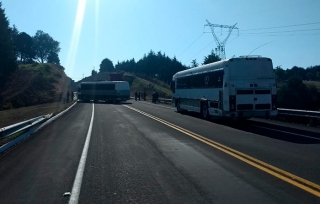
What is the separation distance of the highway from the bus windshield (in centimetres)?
545

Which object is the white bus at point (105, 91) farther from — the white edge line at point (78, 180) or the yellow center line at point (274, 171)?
the white edge line at point (78, 180)

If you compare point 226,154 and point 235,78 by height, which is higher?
point 235,78

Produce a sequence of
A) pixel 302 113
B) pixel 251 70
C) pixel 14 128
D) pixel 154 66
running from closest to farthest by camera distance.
Answer: 1. pixel 14 128
2. pixel 251 70
3. pixel 302 113
4. pixel 154 66

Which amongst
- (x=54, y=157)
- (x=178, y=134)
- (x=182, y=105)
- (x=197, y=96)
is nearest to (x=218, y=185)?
(x=54, y=157)

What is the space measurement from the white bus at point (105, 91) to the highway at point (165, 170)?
4827 cm

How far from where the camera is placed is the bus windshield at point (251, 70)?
2133cm

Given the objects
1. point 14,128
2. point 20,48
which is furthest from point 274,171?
point 20,48

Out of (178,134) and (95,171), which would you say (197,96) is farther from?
(95,171)

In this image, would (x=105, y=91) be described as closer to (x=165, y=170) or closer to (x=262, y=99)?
(x=262, y=99)

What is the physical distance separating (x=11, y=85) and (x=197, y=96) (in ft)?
145

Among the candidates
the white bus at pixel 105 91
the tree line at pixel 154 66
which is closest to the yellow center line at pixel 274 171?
the white bus at pixel 105 91

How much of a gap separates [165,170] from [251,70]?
13000mm

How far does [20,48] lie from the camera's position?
10662 centimetres

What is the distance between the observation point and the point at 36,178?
358 inches
